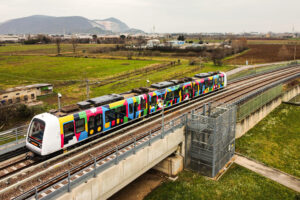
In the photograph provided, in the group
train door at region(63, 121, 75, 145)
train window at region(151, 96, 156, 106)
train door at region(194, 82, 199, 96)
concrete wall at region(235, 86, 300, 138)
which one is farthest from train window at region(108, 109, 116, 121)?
concrete wall at region(235, 86, 300, 138)

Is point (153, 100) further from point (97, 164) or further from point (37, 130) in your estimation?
point (37, 130)

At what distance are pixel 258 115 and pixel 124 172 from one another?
1035 inches

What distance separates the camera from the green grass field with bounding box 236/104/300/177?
Answer: 27.4m

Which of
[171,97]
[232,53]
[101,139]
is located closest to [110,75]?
[171,97]

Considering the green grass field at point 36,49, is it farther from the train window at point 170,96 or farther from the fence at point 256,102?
the fence at point 256,102

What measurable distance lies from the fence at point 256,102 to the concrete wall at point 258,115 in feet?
2.40

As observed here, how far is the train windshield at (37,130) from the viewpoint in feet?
58.3

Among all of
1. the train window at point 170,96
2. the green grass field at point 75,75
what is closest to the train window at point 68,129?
the train window at point 170,96

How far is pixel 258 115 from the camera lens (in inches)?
A: 1443

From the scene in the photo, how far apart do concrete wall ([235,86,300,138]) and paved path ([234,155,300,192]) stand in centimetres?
526

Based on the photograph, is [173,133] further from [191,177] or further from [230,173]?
[230,173]

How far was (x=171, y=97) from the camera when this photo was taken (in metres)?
30.5

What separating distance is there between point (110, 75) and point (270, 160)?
49183 mm

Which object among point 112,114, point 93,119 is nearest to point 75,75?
point 112,114
